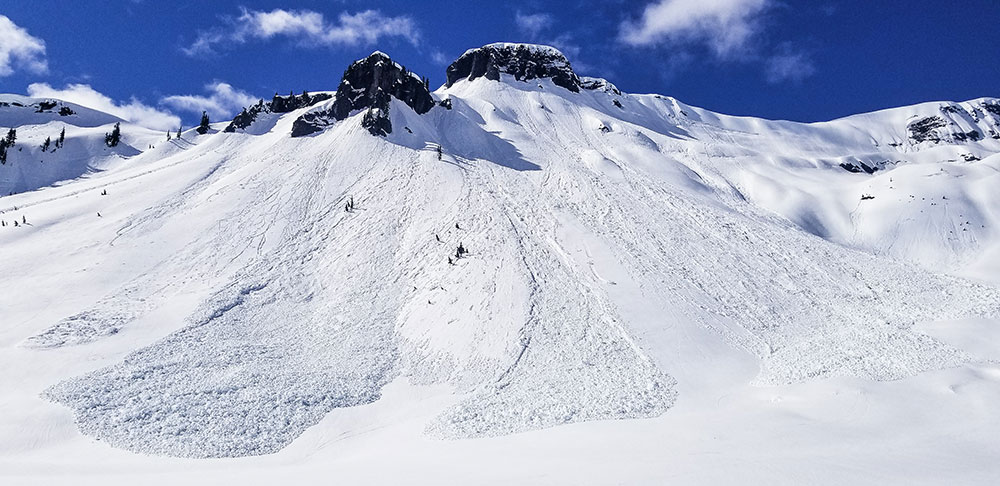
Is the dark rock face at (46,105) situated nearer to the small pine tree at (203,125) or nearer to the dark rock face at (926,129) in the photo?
the small pine tree at (203,125)

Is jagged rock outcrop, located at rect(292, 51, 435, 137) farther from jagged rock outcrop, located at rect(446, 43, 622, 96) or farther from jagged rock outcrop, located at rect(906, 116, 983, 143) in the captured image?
jagged rock outcrop, located at rect(906, 116, 983, 143)

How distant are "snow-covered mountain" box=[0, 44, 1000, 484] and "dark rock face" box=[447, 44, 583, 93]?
34793mm

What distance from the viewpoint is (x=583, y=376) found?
21.4 meters

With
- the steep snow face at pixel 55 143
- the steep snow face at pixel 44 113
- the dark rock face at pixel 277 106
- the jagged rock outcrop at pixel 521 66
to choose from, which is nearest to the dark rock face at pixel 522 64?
the jagged rock outcrop at pixel 521 66

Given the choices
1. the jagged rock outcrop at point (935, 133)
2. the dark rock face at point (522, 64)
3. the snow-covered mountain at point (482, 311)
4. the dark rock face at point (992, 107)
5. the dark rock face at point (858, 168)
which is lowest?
the snow-covered mountain at point (482, 311)

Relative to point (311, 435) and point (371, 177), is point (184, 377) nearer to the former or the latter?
point (311, 435)

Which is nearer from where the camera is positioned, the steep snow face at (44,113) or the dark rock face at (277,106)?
the dark rock face at (277,106)

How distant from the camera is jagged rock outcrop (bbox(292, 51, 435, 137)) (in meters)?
56.6

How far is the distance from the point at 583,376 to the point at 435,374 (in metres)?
6.62

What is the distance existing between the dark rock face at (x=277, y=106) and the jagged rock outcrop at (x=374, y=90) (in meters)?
7.98

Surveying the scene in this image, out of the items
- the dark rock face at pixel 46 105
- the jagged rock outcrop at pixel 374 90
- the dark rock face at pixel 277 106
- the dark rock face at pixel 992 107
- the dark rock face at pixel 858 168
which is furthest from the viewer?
the dark rock face at pixel 992 107

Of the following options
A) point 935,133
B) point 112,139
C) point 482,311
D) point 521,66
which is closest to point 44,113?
point 112,139

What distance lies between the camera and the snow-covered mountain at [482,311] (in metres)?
15.6

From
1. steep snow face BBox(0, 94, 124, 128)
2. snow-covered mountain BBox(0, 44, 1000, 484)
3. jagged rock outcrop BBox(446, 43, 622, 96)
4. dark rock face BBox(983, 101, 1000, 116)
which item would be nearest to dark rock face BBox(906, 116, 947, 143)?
→ dark rock face BBox(983, 101, 1000, 116)
